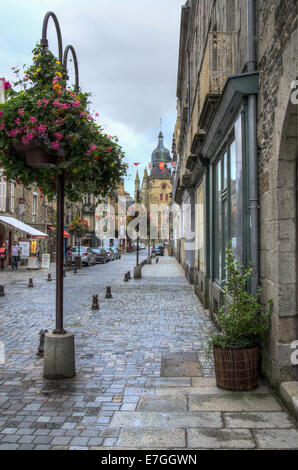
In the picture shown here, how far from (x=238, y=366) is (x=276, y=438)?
4.04 feet

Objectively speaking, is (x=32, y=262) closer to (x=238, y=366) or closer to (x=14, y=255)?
(x=14, y=255)

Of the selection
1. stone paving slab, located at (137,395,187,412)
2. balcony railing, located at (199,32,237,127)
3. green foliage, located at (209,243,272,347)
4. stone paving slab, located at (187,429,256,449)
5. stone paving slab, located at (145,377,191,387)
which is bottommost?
stone paving slab, located at (145,377,191,387)

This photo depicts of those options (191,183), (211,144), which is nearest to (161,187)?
(191,183)

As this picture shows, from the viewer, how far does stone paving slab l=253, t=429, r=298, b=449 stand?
3.59 meters

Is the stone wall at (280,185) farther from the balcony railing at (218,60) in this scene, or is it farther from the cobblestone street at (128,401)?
the balcony railing at (218,60)

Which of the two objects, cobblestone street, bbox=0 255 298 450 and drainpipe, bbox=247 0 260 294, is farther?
drainpipe, bbox=247 0 260 294

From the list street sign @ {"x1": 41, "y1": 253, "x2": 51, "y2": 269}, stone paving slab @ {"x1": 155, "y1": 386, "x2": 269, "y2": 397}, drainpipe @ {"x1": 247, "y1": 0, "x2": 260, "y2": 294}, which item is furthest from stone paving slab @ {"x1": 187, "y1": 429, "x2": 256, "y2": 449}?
street sign @ {"x1": 41, "y1": 253, "x2": 51, "y2": 269}

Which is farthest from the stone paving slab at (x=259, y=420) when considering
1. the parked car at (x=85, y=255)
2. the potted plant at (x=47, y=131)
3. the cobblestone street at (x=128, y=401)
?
the parked car at (x=85, y=255)

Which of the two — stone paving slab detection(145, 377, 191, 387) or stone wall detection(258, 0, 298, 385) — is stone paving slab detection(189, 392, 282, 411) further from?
stone paving slab detection(145, 377, 191, 387)

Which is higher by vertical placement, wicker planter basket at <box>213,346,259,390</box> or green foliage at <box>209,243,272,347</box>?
green foliage at <box>209,243,272,347</box>

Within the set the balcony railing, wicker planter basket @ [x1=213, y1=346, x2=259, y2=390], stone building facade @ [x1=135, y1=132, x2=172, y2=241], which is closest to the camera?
wicker planter basket @ [x1=213, y1=346, x2=259, y2=390]

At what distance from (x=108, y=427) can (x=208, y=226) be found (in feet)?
25.0

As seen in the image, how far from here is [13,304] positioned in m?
12.2

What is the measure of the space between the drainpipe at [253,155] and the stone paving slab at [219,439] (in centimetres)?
204
